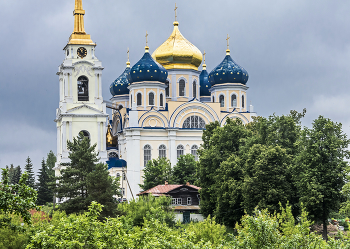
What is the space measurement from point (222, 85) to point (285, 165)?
2927cm

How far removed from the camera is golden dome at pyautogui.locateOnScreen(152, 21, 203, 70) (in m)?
62.4

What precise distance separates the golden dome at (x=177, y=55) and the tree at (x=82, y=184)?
86.1ft

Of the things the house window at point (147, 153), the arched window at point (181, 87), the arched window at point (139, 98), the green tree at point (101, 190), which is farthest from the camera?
the arched window at point (181, 87)

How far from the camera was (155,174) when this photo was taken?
5175 cm

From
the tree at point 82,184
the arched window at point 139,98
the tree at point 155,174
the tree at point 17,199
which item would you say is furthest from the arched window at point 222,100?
the tree at point 17,199

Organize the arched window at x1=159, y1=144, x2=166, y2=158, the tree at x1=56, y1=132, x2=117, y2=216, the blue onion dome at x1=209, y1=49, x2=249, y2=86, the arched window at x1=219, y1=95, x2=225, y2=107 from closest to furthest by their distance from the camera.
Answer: the tree at x1=56, y1=132, x2=117, y2=216, the arched window at x1=159, y1=144, x2=166, y2=158, the blue onion dome at x1=209, y1=49, x2=249, y2=86, the arched window at x1=219, y1=95, x2=225, y2=107

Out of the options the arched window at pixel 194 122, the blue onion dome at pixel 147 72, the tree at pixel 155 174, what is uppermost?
the blue onion dome at pixel 147 72

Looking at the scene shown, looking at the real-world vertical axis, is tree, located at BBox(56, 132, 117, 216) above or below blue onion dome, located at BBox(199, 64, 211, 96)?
below

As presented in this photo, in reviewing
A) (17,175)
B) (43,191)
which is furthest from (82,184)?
(17,175)

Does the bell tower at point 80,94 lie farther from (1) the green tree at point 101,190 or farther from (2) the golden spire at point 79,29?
(1) the green tree at point 101,190

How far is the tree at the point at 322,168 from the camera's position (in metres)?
32.3

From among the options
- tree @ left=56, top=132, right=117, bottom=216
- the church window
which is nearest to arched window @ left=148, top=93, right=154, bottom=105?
the church window

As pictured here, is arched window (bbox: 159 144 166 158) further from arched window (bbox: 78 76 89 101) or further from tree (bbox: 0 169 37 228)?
tree (bbox: 0 169 37 228)

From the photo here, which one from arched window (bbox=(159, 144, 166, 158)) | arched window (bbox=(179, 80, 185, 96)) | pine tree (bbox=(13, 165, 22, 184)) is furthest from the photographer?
pine tree (bbox=(13, 165, 22, 184))
